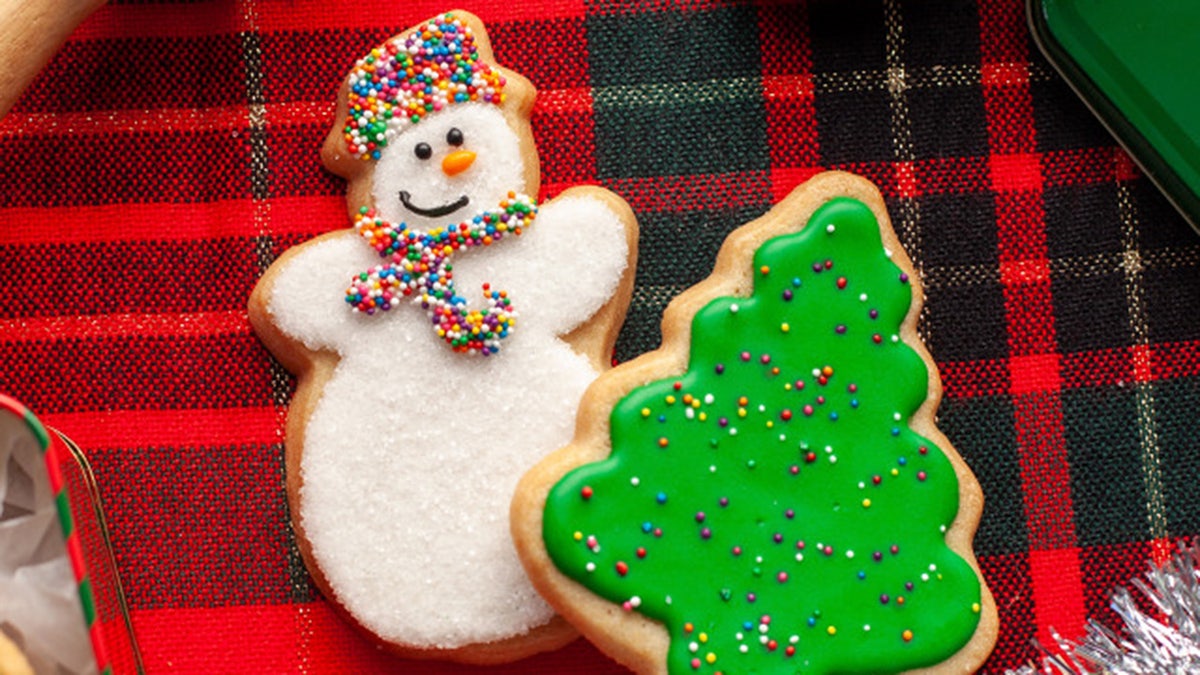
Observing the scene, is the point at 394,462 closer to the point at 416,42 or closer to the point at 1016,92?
the point at 416,42

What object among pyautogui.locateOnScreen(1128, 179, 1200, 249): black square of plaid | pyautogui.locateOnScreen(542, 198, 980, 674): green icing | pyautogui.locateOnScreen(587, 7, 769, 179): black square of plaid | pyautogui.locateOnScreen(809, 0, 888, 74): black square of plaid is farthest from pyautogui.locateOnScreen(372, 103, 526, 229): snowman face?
pyautogui.locateOnScreen(1128, 179, 1200, 249): black square of plaid

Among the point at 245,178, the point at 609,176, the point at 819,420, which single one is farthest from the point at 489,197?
the point at 819,420

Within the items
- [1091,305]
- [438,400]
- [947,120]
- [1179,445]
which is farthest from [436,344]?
[1179,445]

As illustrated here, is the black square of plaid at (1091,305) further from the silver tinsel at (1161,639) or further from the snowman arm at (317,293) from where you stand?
the snowman arm at (317,293)

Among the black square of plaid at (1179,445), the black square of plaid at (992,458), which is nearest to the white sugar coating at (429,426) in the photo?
the black square of plaid at (992,458)

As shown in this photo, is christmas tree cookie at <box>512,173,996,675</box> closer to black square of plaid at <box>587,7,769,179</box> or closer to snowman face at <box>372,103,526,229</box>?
black square of plaid at <box>587,7,769,179</box>

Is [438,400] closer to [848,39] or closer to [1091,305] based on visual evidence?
[848,39]
